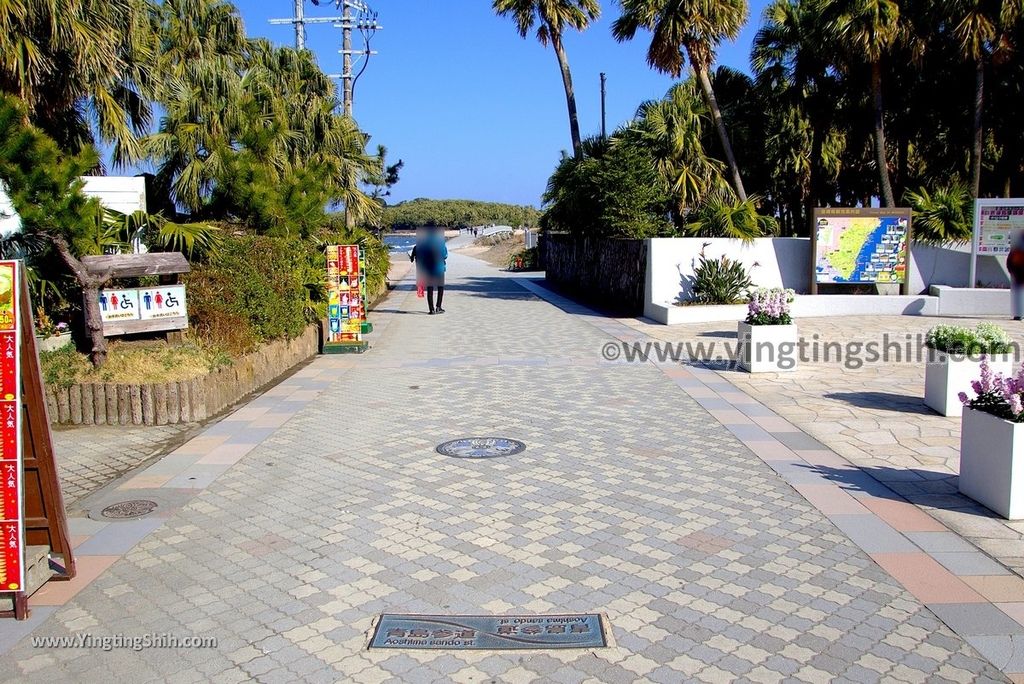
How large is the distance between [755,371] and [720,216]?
26.4ft

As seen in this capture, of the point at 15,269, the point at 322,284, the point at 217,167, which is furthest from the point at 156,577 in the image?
the point at 217,167

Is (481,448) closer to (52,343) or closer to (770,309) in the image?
(52,343)

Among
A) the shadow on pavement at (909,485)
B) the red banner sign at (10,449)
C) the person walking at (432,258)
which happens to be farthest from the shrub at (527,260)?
the red banner sign at (10,449)

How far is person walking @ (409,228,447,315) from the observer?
19156 millimetres

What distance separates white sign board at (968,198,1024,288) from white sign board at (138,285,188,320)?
15.0 m

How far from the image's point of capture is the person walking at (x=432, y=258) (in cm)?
1916

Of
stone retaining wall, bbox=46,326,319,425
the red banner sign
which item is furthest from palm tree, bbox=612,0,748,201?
the red banner sign

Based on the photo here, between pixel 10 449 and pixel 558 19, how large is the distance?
24.6 m

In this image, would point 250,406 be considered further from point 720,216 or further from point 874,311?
point 874,311

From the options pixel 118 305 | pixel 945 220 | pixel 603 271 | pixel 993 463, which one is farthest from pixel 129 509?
pixel 945 220

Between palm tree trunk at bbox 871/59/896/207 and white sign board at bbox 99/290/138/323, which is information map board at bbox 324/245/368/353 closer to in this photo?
white sign board at bbox 99/290/138/323

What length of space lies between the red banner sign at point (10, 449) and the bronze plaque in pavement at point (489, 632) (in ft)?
6.15

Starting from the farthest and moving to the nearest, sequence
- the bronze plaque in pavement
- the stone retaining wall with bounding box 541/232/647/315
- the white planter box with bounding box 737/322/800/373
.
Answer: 1. the stone retaining wall with bounding box 541/232/647/315
2. the white planter box with bounding box 737/322/800/373
3. the bronze plaque in pavement

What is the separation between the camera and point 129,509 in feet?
20.1
